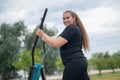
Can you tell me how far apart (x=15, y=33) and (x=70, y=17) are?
183 feet

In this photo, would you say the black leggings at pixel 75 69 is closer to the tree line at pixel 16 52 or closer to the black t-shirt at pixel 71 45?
the black t-shirt at pixel 71 45

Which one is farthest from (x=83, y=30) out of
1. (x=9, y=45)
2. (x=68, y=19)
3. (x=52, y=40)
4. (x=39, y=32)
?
(x=9, y=45)

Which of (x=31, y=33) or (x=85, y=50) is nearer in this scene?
(x=85, y=50)

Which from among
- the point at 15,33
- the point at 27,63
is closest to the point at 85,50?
the point at 27,63

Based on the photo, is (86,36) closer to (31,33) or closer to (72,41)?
(72,41)

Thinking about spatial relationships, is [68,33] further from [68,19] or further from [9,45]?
[9,45]

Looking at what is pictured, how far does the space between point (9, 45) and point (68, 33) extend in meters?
50.9

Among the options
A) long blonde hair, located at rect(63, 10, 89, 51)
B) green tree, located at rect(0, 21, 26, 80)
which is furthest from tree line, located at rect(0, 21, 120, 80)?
long blonde hair, located at rect(63, 10, 89, 51)

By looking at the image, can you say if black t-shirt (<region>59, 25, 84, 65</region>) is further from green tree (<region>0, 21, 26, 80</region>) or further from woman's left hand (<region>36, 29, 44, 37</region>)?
green tree (<region>0, 21, 26, 80</region>)

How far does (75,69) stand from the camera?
3.90 meters

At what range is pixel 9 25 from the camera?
59.9m

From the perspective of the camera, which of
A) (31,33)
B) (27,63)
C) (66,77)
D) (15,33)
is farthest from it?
(31,33)

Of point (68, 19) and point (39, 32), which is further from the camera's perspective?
point (68, 19)

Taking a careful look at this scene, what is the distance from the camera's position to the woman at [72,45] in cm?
390
